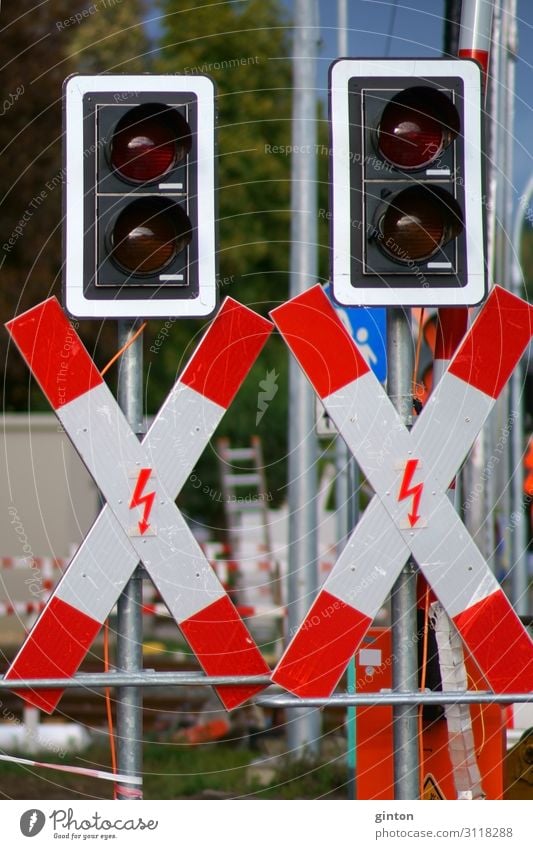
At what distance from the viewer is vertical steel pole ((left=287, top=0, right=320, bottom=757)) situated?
33.9 feet

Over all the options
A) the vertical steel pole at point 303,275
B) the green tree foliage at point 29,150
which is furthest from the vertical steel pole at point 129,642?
the green tree foliage at point 29,150

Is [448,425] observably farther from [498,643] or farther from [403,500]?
[498,643]

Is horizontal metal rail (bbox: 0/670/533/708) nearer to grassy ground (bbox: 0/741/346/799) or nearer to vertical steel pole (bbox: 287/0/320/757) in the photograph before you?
grassy ground (bbox: 0/741/346/799)


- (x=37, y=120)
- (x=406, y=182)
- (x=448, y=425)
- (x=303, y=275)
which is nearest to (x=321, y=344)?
(x=448, y=425)

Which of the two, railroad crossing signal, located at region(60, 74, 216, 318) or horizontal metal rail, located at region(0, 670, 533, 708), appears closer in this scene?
horizontal metal rail, located at region(0, 670, 533, 708)

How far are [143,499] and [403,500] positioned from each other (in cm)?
80

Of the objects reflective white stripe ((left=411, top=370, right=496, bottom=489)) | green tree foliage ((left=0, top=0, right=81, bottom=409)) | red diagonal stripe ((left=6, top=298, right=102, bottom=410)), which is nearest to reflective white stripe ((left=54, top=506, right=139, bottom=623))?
red diagonal stripe ((left=6, top=298, right=102, bottom=410))

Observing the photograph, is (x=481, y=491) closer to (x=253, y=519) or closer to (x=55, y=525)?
(x=253, y=519)

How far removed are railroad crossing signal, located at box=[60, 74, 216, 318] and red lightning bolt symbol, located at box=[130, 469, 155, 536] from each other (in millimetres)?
502

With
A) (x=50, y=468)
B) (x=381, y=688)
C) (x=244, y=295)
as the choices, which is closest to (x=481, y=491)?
(x=381, y=688)

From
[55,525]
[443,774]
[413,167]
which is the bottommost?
[55,525]

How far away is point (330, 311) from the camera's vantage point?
4.37 m

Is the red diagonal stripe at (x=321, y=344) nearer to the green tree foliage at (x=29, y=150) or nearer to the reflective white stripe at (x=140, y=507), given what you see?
the reflective white stripe at (x=140, y=507)
